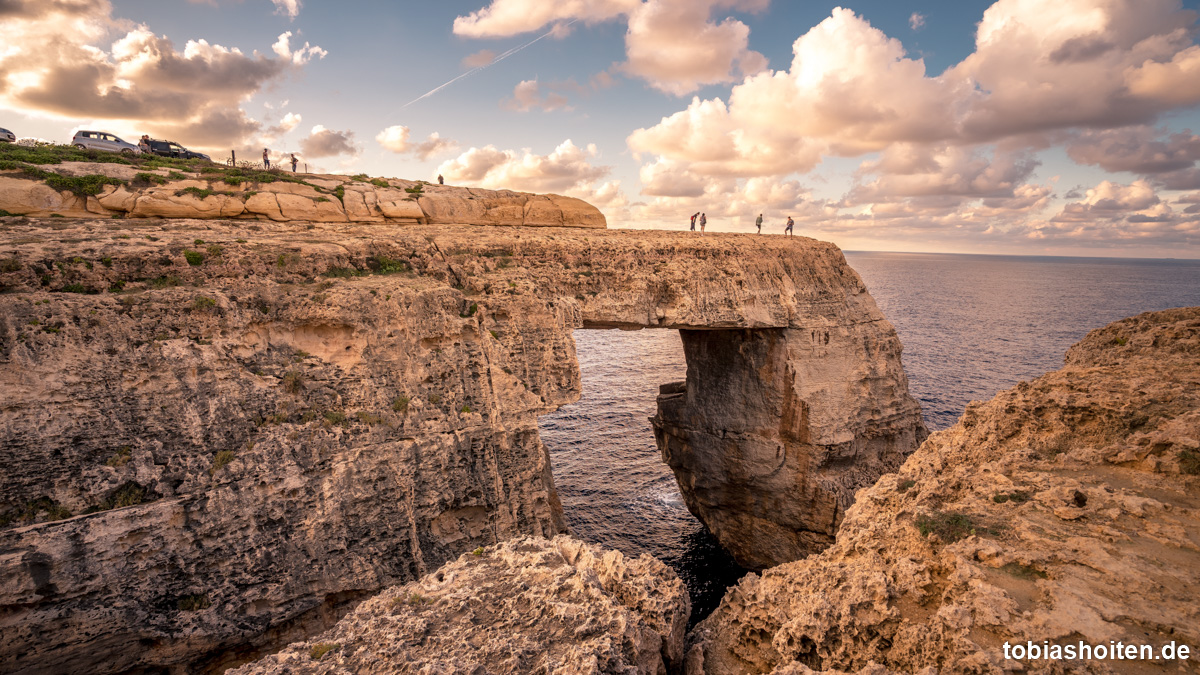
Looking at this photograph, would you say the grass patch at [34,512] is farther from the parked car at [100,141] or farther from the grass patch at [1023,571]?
the parked car at [100,141]

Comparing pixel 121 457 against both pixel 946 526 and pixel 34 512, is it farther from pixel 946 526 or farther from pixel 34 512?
pixel 946 526

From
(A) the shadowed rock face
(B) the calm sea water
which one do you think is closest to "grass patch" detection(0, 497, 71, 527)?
(B) the calm sea water

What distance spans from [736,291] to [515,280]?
9.13m

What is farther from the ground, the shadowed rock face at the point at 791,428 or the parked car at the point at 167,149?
the parked car at the point at 167,149

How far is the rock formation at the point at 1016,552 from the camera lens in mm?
6098

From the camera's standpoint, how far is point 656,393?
47062 millimetres

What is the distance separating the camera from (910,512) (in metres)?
8.57

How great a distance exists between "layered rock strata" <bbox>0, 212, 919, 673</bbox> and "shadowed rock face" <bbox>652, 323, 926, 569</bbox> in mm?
9448

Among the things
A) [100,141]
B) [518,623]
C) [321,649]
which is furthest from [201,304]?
[100,141]

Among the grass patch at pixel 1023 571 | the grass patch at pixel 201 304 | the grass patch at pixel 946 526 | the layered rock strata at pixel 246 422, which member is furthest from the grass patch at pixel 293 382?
the grass patch at pixel 1023 571

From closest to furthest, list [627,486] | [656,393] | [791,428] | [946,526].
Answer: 1. [946,526]
2. [791,428]
3. [627,486]
4. [656,393]

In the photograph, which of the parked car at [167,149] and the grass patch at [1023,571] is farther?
the parked car at [167,149]

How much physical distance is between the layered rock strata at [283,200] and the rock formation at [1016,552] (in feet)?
55.0

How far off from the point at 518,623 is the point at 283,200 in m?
16.7
